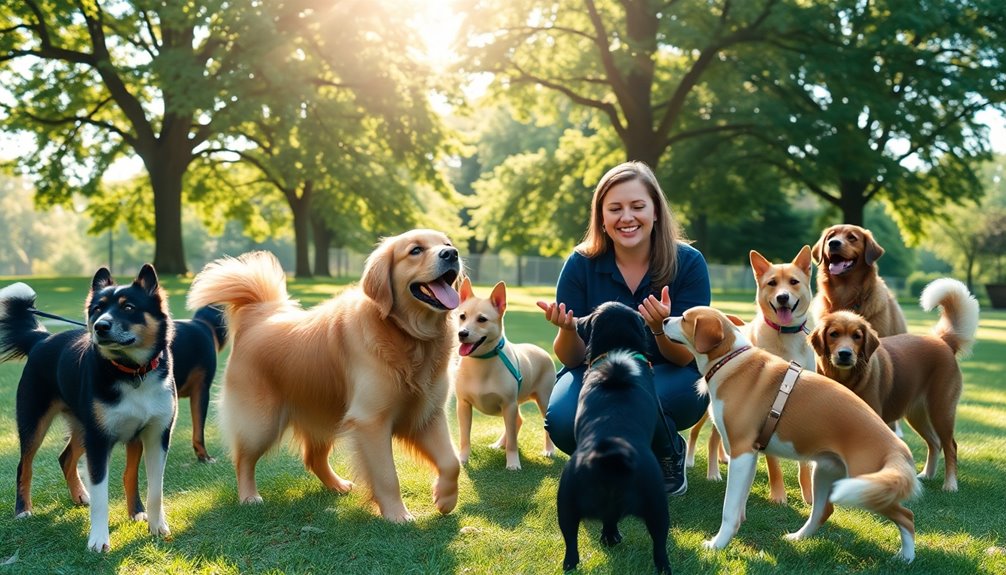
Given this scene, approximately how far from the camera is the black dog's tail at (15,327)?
4.97 meters

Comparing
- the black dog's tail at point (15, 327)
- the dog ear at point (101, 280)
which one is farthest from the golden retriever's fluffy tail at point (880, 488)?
the black dog's tail at point (15, 327)

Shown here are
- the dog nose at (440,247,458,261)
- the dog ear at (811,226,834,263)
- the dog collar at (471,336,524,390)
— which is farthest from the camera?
the dog ear at (811,226,834,263)

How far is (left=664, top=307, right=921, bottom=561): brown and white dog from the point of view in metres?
3.92

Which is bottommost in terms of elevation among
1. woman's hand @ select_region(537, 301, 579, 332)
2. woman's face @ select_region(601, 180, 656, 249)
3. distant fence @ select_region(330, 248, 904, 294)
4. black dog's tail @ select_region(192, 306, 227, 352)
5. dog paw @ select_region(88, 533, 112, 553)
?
distant fence @ select_region(330, 248, 904, 294)

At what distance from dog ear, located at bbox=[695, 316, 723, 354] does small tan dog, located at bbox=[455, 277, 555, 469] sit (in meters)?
1.95

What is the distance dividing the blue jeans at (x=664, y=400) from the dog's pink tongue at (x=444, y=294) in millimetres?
1107

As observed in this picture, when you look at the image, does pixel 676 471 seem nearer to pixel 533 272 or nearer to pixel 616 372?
pixel 616 372

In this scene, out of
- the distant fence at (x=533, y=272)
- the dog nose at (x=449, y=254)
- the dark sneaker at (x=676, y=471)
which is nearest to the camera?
the dog nose at (x=449, y=254)

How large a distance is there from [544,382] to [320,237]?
134 feet

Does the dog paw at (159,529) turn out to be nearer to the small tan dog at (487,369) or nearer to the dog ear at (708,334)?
the small tan dog at (487,369)

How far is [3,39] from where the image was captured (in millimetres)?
23734

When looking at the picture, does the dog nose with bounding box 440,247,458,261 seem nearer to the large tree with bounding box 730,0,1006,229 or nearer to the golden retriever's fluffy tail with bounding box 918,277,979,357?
the golden retriever's fluffy tail with bounding box 918,277,979,357

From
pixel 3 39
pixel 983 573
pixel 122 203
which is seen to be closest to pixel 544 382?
pixel 983 573

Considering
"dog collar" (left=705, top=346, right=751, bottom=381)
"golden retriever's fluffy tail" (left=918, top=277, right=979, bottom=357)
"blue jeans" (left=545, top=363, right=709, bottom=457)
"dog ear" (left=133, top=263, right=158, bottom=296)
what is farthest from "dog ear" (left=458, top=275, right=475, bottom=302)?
"golden retriever's fluffy tail" (left=918, top=277, right=979, bottom=357)
